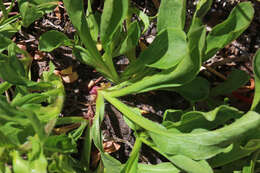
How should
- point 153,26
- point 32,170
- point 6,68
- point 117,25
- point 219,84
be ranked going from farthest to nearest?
1. point 153,26
2. point 219,84
3. point 117,25
4. point 6,68
5. point 32,170

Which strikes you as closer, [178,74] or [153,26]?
[178,74]

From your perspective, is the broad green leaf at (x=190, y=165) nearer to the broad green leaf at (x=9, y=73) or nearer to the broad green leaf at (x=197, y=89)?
the broad green leaf at (x=197, y=89)

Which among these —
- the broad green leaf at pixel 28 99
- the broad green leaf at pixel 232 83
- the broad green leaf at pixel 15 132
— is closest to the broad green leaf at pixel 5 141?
the broad green leaf at pixel 15 132

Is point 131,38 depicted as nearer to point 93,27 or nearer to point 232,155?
point 93,27

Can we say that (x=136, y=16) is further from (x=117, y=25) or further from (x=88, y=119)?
(x=88, y=119)

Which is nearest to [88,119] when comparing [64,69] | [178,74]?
[64,69]
